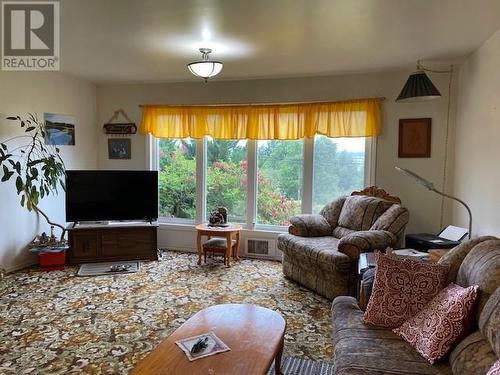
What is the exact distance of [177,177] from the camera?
5641 mm

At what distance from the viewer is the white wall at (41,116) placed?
4.30 meters

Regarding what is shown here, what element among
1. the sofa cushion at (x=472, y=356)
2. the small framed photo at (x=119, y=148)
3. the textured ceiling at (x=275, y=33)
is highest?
the textured ceiling at (x=275, y=33)

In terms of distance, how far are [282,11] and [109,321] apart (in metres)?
2.80

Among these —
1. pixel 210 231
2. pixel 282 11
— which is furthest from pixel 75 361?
pixel 282 11

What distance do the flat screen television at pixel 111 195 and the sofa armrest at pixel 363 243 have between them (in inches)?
103

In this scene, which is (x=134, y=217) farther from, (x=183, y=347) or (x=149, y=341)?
(x=183, y=347)

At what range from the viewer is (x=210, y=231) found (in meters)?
4.73

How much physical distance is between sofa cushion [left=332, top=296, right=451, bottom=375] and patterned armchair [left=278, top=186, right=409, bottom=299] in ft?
4.57

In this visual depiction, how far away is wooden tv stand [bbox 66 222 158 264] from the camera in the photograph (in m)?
4.78

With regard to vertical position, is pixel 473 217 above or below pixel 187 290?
above

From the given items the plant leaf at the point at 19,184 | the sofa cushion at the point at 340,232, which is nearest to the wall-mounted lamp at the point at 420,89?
the sofa cushion at the point at 340,232

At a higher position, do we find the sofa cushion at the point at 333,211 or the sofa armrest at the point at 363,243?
the sofa cushion at the point at 333,211

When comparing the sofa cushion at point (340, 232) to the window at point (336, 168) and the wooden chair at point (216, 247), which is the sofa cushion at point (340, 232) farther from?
the wooden chair at point (216, 247)

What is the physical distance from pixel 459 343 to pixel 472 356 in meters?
0.15
